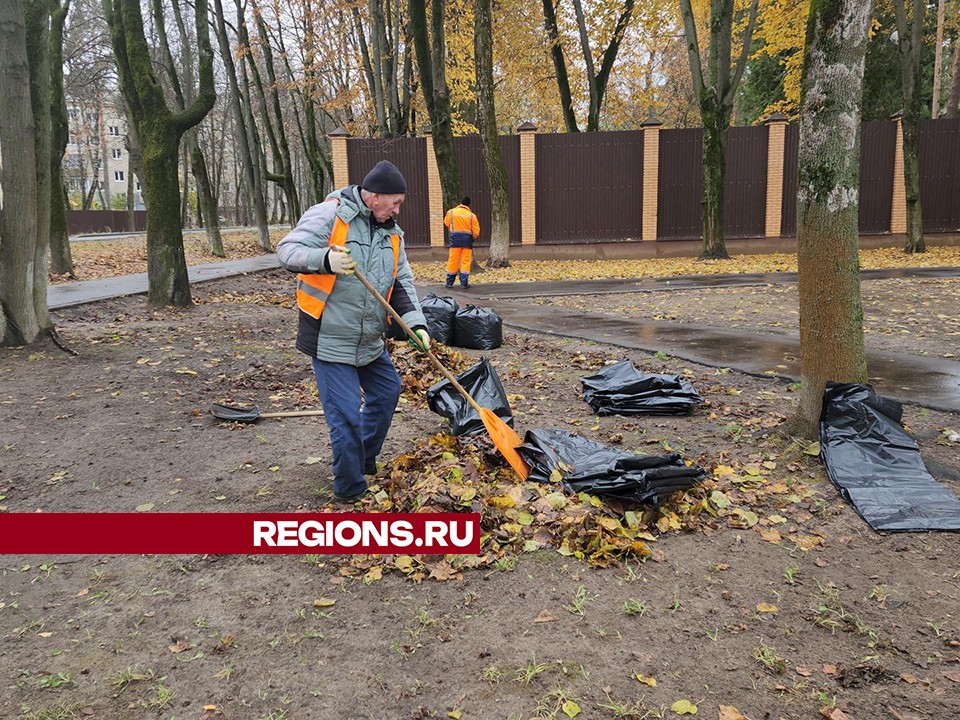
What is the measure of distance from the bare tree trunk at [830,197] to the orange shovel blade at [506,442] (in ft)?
6.21

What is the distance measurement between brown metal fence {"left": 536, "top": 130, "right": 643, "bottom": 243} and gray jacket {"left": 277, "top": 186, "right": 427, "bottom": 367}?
16.4 meters

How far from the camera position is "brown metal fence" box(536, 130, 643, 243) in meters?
19.5

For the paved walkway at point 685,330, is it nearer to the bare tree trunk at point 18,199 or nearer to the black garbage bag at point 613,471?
the black garbage bag at point 613,471

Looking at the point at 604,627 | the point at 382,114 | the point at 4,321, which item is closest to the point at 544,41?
the point at 382,114

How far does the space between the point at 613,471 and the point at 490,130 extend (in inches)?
547

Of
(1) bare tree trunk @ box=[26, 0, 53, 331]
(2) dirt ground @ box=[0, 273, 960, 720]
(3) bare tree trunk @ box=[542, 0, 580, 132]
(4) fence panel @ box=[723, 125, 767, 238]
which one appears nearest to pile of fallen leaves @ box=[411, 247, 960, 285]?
(4) fence panel @ box=[723, 125, 767, 238]

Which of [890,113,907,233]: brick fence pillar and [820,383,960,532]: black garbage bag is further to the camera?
[890,113,907,233]: brick fence pillar

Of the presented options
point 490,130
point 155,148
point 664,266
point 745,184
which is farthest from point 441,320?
point 745,184

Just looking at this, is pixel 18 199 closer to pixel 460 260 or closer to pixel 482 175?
pixel 460 260

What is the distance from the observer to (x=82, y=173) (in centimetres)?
4594

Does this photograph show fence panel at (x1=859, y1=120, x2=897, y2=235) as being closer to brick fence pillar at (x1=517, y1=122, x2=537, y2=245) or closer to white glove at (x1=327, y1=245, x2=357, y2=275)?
brick fence pillar at (x1=517, y1=122, x2=537, y2=245)

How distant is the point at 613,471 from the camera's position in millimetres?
3752

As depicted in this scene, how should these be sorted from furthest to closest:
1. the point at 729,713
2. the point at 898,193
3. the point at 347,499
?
1. the point at 898,193
2. the point at 347,499
3. the point at 729,713

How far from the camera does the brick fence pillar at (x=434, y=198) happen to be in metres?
19.7
